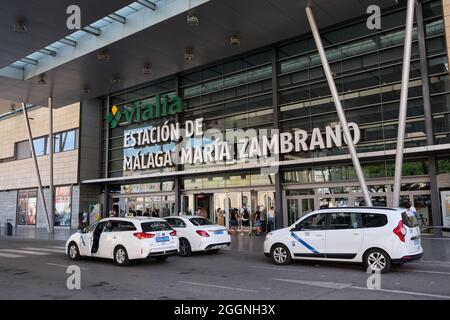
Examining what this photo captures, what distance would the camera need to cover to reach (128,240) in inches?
492

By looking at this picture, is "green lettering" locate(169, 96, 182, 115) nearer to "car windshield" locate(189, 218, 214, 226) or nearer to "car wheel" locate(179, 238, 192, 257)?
"car windshield" locate(189, 218, 214, 226)

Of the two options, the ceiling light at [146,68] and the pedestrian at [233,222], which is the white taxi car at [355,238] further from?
the ceiling light at [146,68]

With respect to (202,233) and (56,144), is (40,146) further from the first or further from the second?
(202,233)

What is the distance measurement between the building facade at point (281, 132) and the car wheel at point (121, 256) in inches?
470

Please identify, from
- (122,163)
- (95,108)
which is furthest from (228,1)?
(95,108)

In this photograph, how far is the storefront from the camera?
63.4ft

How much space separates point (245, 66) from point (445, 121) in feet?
39.2

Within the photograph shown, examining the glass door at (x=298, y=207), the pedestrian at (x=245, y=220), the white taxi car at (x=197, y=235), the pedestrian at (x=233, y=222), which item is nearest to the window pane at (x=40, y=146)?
the pedestrian at (x=233, y=222)

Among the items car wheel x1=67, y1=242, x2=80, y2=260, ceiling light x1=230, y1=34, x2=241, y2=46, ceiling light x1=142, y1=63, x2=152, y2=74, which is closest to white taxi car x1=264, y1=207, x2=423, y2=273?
car wheel x1=67, y1=242, x2=80, y2=260

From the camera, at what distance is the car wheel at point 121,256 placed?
12539 millimetres

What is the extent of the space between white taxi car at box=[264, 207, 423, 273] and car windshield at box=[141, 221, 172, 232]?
349cm

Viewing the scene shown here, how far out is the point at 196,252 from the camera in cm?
1628

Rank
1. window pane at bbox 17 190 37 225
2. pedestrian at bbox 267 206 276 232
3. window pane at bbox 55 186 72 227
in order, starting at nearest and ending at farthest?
pedestrian at bbox 267 206 276 232, window pane at bbox 55 186 72 227, window pane at bbox 17 190 37 225
